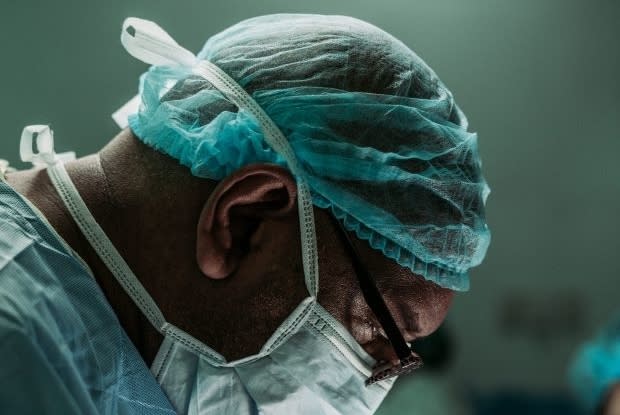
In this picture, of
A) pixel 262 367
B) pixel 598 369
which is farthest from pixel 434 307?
pixel 598 369

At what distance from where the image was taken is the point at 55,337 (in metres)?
0.89

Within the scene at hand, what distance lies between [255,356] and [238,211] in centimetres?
22

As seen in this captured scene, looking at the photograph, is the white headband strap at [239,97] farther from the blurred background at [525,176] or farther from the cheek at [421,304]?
the blurred background at [525,176]

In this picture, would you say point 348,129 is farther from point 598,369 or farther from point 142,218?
point 598,369

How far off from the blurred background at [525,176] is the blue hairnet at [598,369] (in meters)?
0.31

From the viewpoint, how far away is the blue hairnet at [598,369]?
2.02 m

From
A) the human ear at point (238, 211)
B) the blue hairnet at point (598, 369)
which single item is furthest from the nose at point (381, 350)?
the blue hairnet at point (598, 369)

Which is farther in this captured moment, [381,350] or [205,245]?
[381,350]

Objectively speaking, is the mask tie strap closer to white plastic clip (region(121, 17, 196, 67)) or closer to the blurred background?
white plastic clip (region(121, 17, 196, 67))

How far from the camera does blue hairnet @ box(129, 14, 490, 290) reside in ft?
3.29

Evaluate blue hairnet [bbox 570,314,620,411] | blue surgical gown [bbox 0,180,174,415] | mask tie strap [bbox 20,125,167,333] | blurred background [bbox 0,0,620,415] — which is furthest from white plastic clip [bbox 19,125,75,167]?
blue hairnet [bbox 570,314,620,411]

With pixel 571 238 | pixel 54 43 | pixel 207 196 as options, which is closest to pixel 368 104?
pixel 207 196

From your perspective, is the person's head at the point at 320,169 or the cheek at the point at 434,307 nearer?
the person's head at the point at 320,169

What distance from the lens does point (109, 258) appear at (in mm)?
996
